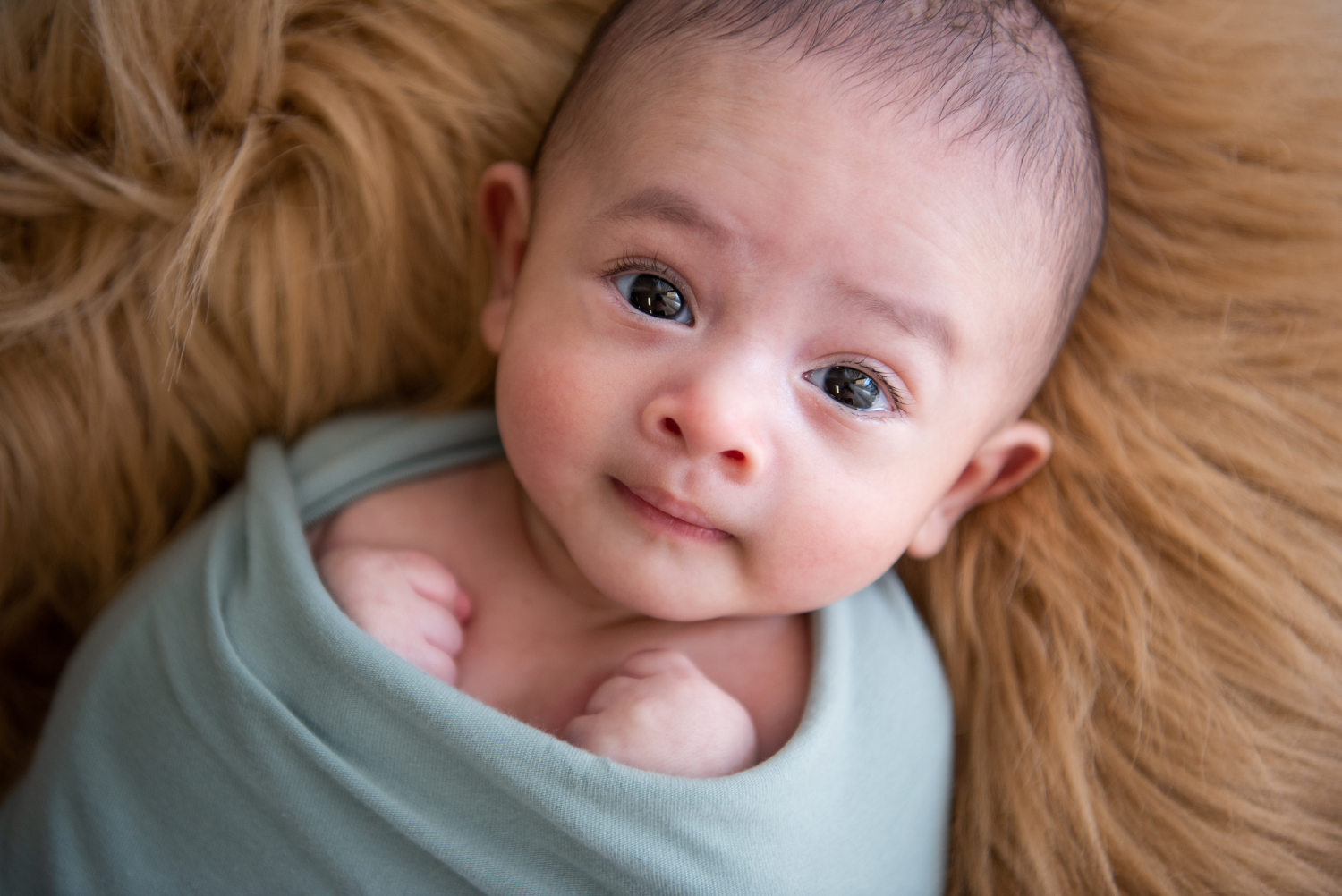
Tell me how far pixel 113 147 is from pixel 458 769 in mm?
861

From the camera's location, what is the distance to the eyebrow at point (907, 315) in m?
1.00

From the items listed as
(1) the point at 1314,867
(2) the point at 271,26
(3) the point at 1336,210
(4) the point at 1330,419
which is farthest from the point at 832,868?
(2) the point at 271,26

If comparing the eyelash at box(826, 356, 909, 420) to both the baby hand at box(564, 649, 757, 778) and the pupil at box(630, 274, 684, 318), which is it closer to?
the pupil at box(630, 274, 684, 318)

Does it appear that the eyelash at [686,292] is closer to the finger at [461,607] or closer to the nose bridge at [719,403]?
the nose bridge at [719,403]

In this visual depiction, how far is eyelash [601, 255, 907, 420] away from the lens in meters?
1.04

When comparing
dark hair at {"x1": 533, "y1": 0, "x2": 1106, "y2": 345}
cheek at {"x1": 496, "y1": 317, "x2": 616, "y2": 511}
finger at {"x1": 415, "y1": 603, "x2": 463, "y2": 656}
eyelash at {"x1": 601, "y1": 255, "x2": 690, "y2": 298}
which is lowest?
finger at {"x1": 415, "y1": 603, "x2": 463, "y2": 656}

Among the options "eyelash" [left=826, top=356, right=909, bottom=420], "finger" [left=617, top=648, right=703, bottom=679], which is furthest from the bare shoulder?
"eyelash" [left=826, top=356, right=909, bottom=420]

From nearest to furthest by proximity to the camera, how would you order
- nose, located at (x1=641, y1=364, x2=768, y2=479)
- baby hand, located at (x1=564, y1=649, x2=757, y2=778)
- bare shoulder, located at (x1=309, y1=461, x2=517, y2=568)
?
nose, located at (x1=641, y1=364, x2=768, y2=479)
baby hand, located at (x1=564, y1=649, x2=757, y2=778)
bare shoulder, located at (x1=309, y1=461, x2=517, y2=568)

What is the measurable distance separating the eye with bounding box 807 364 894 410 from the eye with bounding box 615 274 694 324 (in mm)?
149

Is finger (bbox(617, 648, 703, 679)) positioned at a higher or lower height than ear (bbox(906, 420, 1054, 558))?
lower

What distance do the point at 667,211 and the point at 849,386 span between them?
0.26 meters

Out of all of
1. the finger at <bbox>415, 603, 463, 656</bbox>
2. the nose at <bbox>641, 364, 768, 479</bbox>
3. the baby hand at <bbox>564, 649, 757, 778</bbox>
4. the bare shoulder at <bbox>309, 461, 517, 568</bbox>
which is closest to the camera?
the nose at <bbox>641, 364, 768, 479</bbox>

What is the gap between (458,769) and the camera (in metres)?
1.05

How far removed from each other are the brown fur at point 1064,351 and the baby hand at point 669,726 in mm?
364
